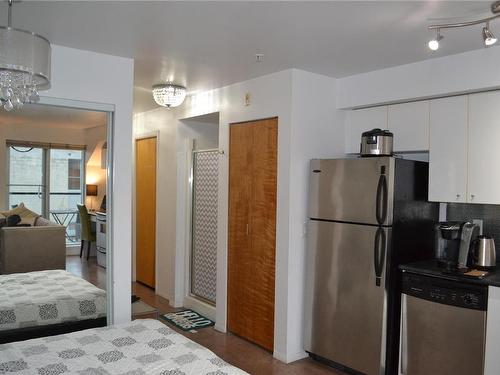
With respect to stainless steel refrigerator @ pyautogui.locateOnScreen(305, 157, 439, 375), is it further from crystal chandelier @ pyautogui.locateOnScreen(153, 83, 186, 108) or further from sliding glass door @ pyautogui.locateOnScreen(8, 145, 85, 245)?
sliding glass door @ pyautogui.locateOnScreen(8, 145, 85, 245)

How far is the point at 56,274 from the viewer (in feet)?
10.8

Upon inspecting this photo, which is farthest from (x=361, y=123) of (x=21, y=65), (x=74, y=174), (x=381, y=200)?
(x=21, y=65)

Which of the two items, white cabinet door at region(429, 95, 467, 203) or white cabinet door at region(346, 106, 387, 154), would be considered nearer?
white cabinet door at region(429, 95, 467, 203)

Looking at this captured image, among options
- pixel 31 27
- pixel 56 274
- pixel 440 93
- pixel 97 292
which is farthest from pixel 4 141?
pixel 440 93

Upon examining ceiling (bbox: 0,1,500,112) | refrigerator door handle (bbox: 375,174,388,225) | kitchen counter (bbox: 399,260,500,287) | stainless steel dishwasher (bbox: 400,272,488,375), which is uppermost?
ceiling (bbox: 0,1,500,112)

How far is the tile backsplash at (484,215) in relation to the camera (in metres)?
3.32

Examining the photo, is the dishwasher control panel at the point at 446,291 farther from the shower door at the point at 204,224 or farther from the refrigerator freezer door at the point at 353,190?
the shower door at the point at 204,224

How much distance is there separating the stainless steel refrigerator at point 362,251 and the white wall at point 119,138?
5.01ft

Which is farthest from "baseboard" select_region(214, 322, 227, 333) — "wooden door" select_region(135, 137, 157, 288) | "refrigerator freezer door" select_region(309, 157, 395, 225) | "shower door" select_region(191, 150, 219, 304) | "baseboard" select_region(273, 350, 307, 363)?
"wooden door" select_region(135, 137, 157, 288)

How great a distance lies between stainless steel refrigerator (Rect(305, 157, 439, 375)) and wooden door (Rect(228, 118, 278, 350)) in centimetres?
36

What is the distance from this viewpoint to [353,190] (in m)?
3.37

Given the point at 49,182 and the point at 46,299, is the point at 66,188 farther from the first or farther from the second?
the point at 46,299

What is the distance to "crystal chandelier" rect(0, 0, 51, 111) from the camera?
6.64ft

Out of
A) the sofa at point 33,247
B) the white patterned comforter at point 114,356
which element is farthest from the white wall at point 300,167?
the sofa at point 33,247
